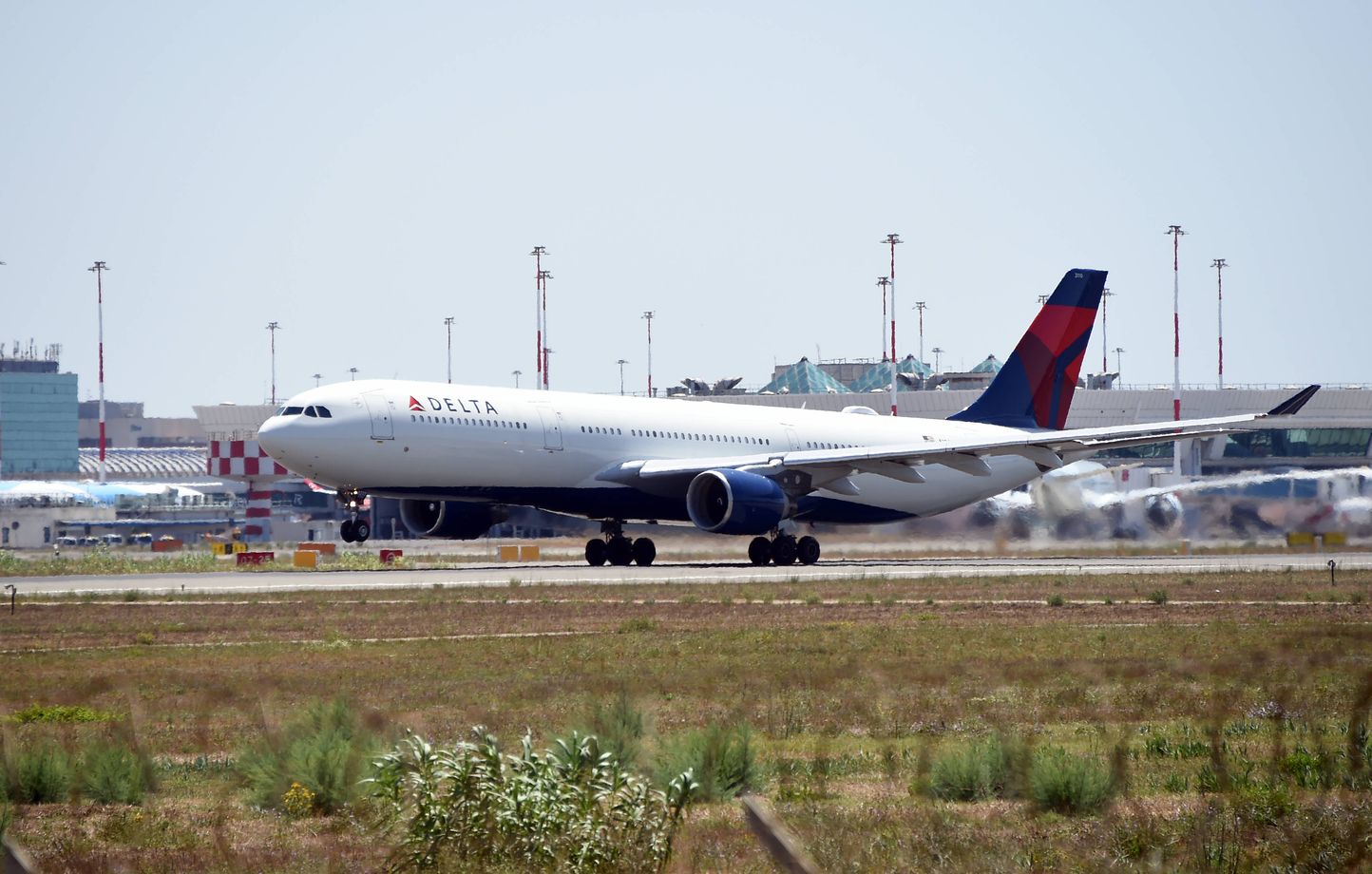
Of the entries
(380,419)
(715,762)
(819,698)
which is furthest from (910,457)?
(715,762)

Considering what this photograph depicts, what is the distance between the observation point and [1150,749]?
1363 cm

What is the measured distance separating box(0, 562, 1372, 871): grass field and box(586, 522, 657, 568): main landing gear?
13601 millimetres

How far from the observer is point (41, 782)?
39.8ft

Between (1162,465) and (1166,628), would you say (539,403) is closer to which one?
(1166,628)

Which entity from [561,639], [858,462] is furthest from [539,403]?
[561,639]

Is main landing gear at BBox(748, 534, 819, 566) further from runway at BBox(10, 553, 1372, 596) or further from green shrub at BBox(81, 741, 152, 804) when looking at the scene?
green shrub at BBox(81, 741, 152, 804)

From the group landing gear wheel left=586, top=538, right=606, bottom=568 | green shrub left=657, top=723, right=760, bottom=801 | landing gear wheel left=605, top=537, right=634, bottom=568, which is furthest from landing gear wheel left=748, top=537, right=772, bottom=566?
green shrub left=657, top=723, right=760, bottom=801

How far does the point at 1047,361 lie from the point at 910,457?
1105 cm

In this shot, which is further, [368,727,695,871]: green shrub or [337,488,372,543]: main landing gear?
[337,488,372,543]: main landing gear

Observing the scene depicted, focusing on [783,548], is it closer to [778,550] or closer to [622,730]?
[778,550]

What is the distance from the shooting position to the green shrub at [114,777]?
12055 millimetres

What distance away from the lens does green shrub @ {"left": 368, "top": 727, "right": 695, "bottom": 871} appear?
349 inches

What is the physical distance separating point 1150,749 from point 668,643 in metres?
9.60

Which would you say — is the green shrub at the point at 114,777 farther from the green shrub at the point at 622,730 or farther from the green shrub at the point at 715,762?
the green shrub at the point at 715,762
